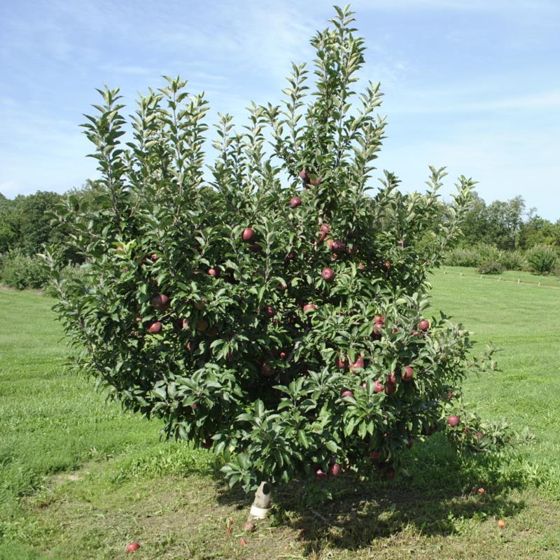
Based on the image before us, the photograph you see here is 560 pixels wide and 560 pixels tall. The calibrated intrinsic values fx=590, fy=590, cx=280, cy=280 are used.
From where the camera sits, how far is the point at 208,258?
411cm

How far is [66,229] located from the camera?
14.0ft

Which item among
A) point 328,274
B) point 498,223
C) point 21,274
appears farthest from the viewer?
point 498,223

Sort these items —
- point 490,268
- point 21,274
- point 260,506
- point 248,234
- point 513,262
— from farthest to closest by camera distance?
point 513,262
point 490,268
point 21,274
point 260,506
point 248,234

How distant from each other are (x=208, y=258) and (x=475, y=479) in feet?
12.0

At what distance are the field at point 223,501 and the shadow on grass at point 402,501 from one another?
17mm

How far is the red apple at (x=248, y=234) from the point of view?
411 centimetres

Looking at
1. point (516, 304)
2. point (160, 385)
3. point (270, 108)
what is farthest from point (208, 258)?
point (516, 304)

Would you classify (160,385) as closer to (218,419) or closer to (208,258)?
(218,419)

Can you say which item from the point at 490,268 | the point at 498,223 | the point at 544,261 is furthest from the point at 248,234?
the point at 498,223

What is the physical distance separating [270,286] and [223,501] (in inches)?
104

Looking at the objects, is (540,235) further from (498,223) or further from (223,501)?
(223,501)

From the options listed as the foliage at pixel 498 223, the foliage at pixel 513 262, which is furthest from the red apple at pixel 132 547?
the foliage at pixel 498 223

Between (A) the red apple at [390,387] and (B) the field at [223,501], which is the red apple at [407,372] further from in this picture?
(B) the field at [223,501]

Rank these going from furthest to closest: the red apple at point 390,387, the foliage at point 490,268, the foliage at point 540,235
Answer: the foliage at point 540,235 < the foliage at point 490,268 < the red apple at point 390,387
